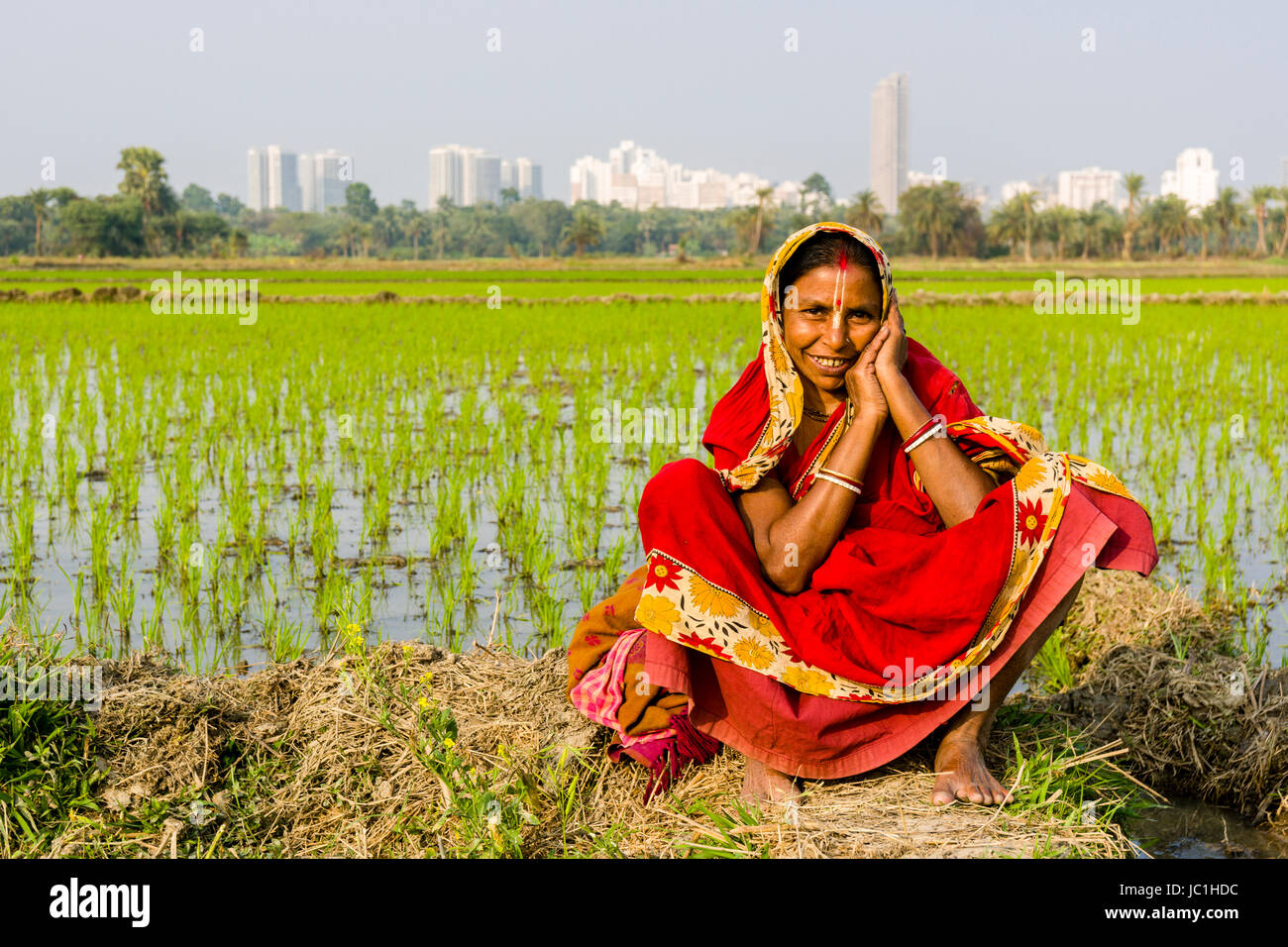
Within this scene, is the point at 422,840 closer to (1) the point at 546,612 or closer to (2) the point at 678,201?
(1) the point at 546,612

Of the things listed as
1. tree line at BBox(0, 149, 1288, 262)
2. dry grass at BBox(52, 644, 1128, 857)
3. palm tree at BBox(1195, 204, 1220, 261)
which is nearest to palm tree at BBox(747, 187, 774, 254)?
tree line at BBox(0, 149, 1288, 262)

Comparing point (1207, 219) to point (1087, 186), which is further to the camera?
point (1087, 186)

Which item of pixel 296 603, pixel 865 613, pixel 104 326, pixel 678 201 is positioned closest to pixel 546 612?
pixel 296 603

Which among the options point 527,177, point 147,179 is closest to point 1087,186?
point 527,177

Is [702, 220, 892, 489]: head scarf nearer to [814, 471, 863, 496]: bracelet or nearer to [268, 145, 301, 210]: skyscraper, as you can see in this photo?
[814, 471, 863, 496]: bracelet

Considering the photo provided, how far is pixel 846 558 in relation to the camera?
204cm

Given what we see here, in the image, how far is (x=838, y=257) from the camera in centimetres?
210

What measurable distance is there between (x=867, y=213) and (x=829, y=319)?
46.1 m

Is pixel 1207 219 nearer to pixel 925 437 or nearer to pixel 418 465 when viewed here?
pixel 418 465

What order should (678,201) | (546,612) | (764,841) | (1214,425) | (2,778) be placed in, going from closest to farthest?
(764,841), (2,778), (546,612), (1214,425), (678,201)

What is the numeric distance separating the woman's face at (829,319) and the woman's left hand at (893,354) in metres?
0.03

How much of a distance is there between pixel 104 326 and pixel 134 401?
544 cm

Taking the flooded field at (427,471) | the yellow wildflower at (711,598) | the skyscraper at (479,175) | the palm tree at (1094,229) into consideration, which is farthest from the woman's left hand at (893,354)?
the skyscraper at (479,175)

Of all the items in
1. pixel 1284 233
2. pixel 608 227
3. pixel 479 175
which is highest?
pixel 479 175
